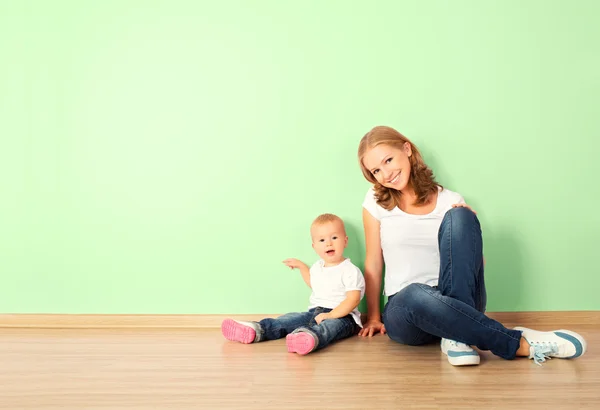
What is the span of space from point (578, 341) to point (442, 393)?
1.57ft

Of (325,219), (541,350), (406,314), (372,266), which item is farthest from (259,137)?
(541,350)

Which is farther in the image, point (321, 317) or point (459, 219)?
point (321, 317)

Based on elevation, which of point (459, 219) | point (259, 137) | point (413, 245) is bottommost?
point (413, 245)

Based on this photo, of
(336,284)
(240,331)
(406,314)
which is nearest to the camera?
(406,314)

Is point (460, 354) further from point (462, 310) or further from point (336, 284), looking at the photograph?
point (336, 284)

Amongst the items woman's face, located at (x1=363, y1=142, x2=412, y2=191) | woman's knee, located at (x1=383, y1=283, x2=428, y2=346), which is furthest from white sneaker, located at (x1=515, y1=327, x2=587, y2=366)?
woman's face, located at (x1=363, y1=142, x2=412, y2=191)

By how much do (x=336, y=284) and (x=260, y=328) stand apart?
0.97 ft

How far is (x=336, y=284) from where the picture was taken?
6.36ft

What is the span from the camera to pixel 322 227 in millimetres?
1965

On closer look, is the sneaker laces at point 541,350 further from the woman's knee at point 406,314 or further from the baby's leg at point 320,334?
the baby's leg at point 320,334

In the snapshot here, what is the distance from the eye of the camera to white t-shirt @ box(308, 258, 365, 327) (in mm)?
1914

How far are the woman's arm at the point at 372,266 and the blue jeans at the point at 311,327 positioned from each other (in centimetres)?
9

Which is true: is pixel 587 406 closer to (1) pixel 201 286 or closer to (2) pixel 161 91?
(1) pixel 201 286

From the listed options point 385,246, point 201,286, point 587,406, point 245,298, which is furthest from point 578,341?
point 201,286
